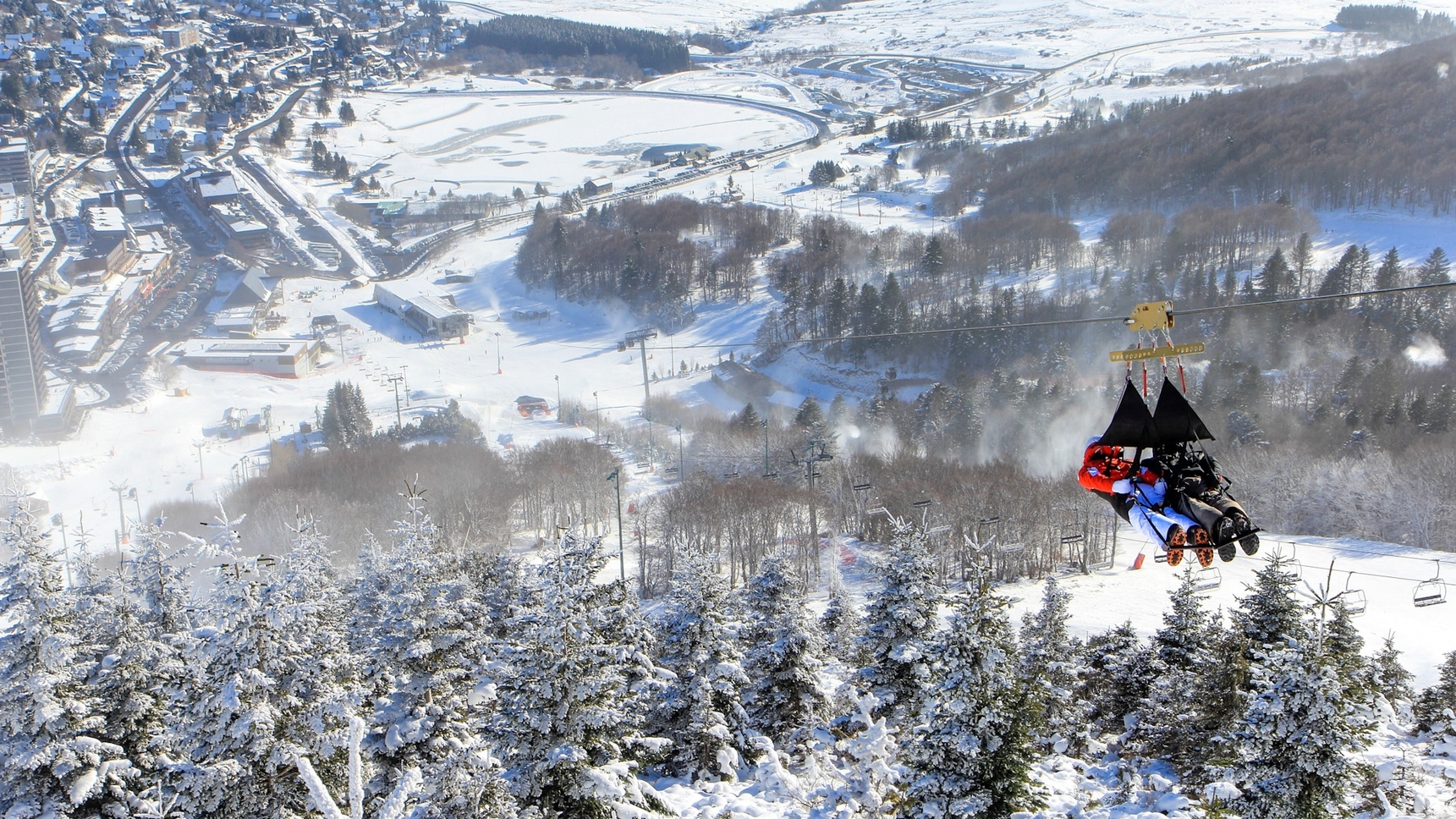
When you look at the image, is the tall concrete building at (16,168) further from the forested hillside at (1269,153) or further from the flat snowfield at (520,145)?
the forested hillside at (1269,153)

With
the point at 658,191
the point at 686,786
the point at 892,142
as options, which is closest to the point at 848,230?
the point at 658,191

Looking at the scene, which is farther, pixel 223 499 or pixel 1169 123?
pixel 1169 123

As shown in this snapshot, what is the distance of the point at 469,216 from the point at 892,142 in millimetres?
62134

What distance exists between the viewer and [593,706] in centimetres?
1530

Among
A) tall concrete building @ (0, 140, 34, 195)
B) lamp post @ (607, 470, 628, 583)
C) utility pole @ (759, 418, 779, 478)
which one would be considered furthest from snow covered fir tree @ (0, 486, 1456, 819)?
tall concrete building @ (0, 140, 34, 195)

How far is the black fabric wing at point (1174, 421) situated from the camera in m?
10.9

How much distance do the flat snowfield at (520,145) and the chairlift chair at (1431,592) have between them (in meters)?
126

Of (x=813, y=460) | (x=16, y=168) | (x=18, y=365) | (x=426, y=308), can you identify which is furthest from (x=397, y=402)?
(x=16, y=168)

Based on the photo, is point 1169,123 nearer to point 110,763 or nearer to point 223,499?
point 223,499

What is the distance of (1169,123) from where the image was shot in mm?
129500

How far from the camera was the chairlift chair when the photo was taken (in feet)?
132

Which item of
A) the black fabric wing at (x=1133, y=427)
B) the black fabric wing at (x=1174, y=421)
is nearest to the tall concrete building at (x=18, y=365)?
the black fabric wing at (x=1133, y=427)

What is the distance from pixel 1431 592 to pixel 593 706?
4315cm

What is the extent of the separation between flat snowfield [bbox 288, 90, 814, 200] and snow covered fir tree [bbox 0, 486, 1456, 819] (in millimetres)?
138354
